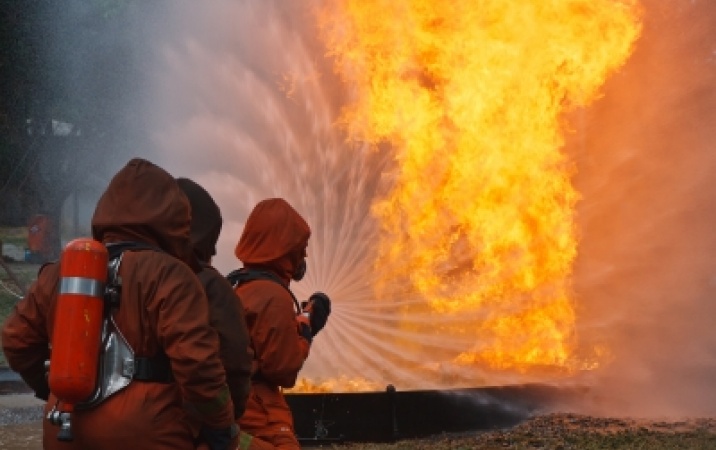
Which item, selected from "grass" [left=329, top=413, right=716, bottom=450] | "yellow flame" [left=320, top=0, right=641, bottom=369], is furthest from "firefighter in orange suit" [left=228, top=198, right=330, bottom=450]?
"yellow flame" [left=320, top=0, right=641, bottom=369]

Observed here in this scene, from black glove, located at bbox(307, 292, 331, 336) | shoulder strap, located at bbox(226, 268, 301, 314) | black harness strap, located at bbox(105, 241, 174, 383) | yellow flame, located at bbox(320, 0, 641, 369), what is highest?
yellow flame, located at bbox(320, 0, 641, 369)

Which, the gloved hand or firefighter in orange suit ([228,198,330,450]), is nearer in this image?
the gloved hand

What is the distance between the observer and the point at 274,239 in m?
4.73

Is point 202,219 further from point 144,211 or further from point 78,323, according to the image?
point 78,323

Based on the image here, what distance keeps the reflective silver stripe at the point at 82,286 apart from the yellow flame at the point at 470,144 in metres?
6.87

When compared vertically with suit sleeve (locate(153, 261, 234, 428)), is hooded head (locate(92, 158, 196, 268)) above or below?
above

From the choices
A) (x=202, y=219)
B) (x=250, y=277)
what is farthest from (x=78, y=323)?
(x=250, y=277)

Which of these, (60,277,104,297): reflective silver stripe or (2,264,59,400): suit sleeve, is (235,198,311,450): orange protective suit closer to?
(2,264,59,400): suit sleeve

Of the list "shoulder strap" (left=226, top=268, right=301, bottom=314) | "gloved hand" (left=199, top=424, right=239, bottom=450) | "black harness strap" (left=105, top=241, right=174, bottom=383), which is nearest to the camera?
"black harness strap" (left=105, top=241, right=174, bottom=383)

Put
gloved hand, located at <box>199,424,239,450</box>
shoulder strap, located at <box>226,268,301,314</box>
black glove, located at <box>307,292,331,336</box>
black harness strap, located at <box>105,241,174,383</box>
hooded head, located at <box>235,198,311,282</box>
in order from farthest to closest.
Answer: black glove, located at <box>307,292,331,336</box> < hooded head, located at <box>235,198,311,282</box> < shoulder strap, located at <box>226,268,301,314</box> < gloved hand, located at <box>199,424,239,450</box> < black harness strap, located at <box>105,241,174,383</box>

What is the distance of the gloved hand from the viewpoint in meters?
3.56

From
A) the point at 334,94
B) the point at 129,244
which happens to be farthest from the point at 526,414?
the point at 129,244

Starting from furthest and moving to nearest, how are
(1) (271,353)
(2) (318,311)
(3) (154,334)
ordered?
1. (2) (318,311)
2. (1) (271,353)
3. (3) (154,334)

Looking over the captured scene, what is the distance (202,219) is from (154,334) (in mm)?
842
